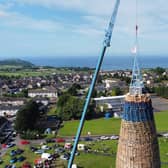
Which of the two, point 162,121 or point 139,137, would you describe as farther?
point 162,121

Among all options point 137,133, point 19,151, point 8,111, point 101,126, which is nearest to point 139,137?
point 137,133

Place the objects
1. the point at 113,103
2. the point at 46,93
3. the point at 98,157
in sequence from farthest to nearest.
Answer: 1. the point at 46,93
2. the point at 113,103
3. the point at 98,157

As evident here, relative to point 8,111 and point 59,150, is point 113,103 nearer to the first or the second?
point 8,111

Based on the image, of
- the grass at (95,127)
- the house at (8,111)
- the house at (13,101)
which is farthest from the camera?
the house at (13,101)

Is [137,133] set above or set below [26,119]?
above

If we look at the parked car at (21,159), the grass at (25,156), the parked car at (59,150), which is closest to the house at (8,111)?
the grass at (25,156)

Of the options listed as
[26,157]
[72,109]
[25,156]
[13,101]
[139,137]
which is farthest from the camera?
[13,101]

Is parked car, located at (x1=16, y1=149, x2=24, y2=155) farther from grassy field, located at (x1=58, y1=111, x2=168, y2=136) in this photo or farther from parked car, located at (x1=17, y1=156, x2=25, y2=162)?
grassy field, located at (x1=58, y1=111, x2=168, y2=136)

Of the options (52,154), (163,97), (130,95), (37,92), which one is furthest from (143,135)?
(37,92)

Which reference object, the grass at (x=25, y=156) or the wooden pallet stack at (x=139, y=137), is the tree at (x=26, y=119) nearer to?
the grass at (x=25, y=156)
